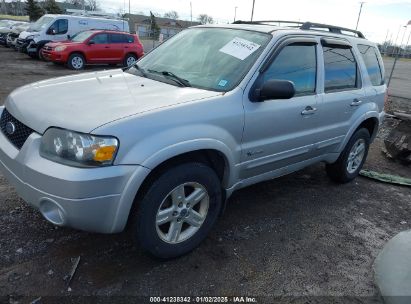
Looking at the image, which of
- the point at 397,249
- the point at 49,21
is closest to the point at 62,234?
the point at 397,249

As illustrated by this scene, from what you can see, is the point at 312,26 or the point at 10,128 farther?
the point at 312,26

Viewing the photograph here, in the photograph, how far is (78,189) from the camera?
2.36 m

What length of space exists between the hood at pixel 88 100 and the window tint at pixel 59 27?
16.1 metres

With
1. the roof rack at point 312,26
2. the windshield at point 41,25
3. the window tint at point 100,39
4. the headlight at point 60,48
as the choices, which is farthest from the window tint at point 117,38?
the roof rack at point 312,26

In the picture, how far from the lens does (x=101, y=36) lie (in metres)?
16.4

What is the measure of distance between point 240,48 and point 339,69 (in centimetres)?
145

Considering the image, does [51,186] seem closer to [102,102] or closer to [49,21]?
[102,102]

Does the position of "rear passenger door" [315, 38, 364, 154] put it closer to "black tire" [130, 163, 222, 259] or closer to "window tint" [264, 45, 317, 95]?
"window tint" [264, 45, 317, 95]

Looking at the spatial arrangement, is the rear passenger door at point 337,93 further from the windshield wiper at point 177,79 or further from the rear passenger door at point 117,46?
the rear passenger door at point 117,46

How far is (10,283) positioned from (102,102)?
145 centimetres

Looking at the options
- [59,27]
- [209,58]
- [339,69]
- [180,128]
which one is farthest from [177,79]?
[59,27]

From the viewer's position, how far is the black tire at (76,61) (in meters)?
15.6

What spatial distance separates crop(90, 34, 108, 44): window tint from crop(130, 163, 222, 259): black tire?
48.3ft

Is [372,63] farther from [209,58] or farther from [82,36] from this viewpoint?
[82,36]
